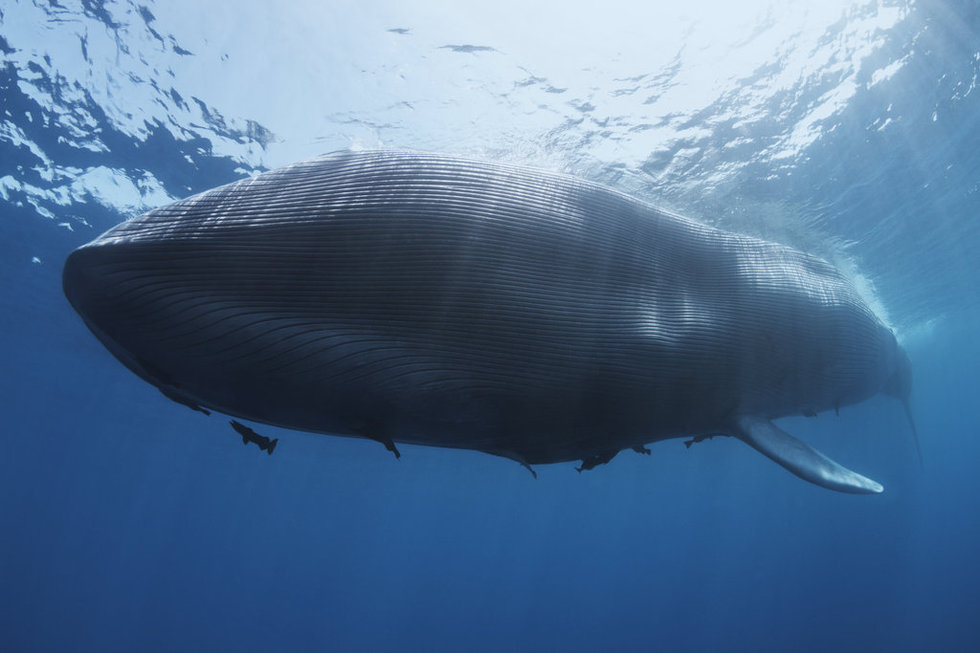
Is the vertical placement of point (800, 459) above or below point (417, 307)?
below

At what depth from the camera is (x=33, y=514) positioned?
213ft

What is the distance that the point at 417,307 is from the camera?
2195 mm

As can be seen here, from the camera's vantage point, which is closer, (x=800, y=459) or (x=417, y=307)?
(x=417, y=307)

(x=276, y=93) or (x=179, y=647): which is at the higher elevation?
(x=276, y=93)

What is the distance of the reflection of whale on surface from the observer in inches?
79.2

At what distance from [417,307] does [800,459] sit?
9.18 feet

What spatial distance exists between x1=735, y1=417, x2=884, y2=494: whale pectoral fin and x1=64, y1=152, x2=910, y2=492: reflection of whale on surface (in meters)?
0.03

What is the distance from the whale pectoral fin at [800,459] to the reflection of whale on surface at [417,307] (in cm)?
3

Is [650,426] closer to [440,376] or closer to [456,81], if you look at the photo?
[440,376]

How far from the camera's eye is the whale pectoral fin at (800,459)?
10.4 feet

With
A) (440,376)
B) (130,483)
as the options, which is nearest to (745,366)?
(440,376)

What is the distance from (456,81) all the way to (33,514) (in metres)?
84.7

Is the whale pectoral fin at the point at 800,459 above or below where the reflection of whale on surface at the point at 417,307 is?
below

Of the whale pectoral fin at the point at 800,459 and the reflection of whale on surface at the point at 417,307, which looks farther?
the whale pectoral fin at the point at 800,459
